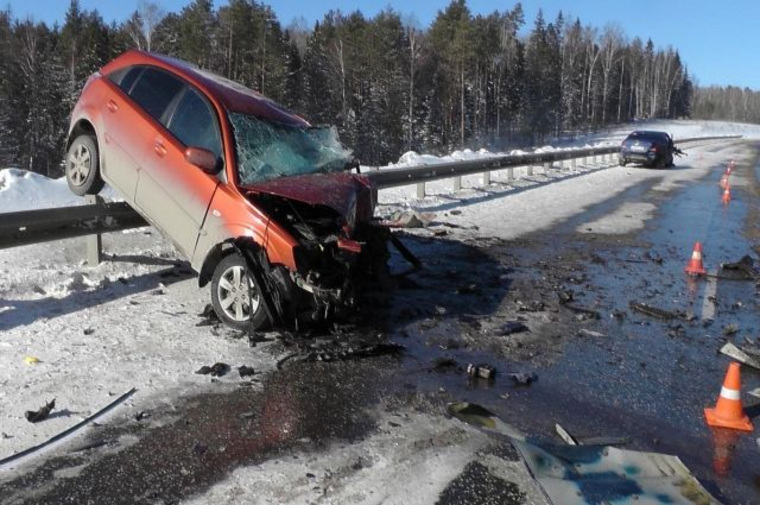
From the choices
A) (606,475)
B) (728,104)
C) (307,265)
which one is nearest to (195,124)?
(307,265)

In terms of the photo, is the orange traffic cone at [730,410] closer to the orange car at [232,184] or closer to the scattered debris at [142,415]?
the orange car at [232,184]

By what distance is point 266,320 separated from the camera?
17.6 ft

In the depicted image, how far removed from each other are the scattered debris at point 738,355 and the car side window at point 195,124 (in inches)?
193

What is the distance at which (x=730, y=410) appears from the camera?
4.43 m

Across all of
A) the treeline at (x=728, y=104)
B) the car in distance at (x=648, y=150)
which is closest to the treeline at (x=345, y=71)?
the car in distance at (x=648, y=150)

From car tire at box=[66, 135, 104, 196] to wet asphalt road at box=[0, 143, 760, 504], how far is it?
3.23 metres

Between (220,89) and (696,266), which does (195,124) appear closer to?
(220,89)

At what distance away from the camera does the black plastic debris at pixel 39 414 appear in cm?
391

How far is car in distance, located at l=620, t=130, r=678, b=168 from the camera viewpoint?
29.0 meters

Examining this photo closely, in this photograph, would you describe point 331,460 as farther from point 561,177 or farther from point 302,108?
point 302,108

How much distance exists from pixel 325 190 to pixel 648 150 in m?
26.4

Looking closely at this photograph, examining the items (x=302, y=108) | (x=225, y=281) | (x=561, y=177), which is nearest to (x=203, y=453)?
(x=225, y=281)

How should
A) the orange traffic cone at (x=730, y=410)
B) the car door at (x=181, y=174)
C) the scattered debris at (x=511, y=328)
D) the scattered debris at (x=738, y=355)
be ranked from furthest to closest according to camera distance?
the scattered debris at (x=511, y=328) → the car door at (x=181, y=174) → the scattered debris at (x=738, y=355) → the orange traffic cone at (x=730, y=410)

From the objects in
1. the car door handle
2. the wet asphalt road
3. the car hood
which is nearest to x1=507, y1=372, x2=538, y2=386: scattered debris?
the wet asphalt road
